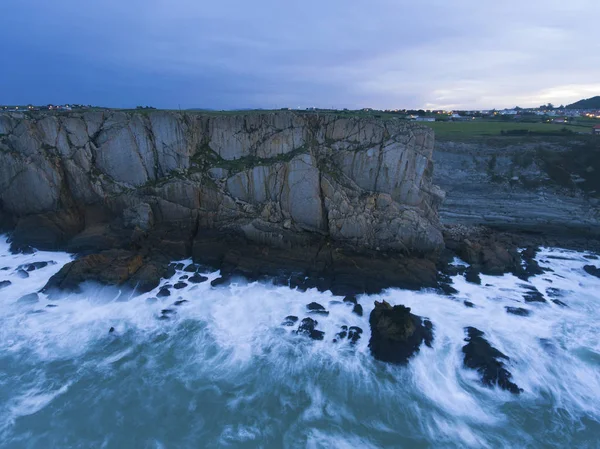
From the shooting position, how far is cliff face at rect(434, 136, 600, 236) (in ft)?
105

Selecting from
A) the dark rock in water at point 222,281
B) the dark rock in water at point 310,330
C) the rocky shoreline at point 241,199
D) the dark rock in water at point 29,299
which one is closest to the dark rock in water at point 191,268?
the rocky shoreline at point 241,199

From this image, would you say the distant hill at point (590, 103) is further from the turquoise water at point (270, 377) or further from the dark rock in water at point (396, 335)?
the dark rock in water at point (396, 335)

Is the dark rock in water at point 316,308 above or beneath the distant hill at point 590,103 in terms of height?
beneath

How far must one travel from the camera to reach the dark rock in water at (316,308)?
63.1 ft

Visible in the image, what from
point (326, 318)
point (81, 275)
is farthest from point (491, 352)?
point (81, 275)

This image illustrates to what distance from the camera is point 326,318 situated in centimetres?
1884

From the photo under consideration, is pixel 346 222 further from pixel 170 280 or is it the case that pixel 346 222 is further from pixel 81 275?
pixel 81 275

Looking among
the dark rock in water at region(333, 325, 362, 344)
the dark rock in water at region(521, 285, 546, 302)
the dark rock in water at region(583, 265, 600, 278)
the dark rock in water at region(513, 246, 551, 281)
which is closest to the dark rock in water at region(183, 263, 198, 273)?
the dark rock in water at region(333, 325, 362, 344)

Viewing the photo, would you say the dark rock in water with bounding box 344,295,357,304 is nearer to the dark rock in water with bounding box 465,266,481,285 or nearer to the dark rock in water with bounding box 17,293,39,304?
the dark rock in water with bounding box 465,266,481,285

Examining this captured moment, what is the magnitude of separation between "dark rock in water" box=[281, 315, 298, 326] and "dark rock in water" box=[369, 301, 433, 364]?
4.25 m

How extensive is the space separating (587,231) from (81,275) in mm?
40565

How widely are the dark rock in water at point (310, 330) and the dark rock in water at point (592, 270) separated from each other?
20.8 meters

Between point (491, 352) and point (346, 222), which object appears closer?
point (491, 352)

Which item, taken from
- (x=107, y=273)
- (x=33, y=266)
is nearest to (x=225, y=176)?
(x=107, y=273)
